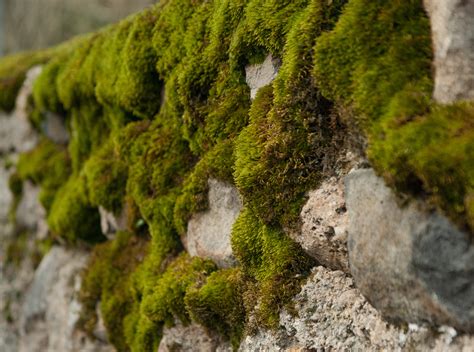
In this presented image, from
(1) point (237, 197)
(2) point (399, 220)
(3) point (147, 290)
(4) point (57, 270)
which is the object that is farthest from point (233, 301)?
(4) point (57, 270)

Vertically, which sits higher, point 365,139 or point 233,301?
point 365,139

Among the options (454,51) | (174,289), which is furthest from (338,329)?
(174,289)

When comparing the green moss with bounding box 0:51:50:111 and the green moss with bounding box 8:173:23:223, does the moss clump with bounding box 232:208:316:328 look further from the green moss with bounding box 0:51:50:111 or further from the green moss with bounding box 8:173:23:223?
the green moss with bounding box 0:51:50:111

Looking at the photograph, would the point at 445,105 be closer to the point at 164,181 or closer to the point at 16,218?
the point at 164,181

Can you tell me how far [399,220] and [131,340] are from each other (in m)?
3.04

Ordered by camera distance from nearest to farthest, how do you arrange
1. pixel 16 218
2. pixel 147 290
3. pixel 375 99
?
1. pixel 375 99
2. pixel 147 290
3. pixel 16 218

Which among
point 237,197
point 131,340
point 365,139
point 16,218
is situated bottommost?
point 16,218

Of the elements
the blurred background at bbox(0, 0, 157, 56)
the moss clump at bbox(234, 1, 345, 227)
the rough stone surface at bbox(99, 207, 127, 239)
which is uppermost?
the moss clump at bbox(234, 1, 345, 227)

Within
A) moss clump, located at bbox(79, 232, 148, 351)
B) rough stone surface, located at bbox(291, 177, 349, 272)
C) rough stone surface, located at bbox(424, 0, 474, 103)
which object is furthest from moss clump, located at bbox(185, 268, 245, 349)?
rough stone surface, located at bbox(424, 0, 474, 103)

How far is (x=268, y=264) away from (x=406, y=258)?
1.01 metres

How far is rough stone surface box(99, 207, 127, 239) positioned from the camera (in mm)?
5184

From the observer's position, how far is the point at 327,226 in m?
2.59

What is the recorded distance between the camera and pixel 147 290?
412 centimetres

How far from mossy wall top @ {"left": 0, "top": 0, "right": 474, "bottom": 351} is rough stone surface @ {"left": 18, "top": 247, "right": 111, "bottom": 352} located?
32cm
